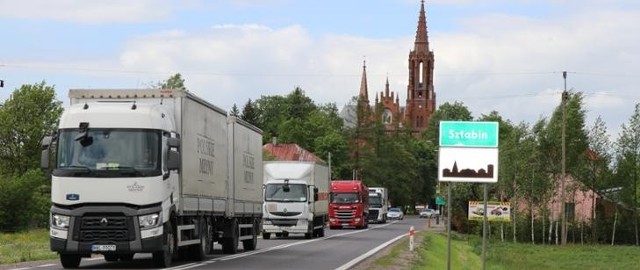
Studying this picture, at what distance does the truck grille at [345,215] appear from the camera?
66562mm

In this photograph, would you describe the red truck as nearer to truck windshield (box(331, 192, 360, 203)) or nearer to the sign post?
truck windshield (box(331, 192, 360, 203))

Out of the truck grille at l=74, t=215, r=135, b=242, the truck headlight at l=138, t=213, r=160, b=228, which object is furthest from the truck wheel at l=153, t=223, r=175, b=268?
the truck grille at l=74, t=215, r=135, b=242

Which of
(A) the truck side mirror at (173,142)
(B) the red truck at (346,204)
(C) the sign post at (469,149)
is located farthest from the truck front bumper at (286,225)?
(C) the sign post at (469,149)

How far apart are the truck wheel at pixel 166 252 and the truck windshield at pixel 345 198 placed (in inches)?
1673

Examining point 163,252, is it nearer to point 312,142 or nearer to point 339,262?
point 339,262

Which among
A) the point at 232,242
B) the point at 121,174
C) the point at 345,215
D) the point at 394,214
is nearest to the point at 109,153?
the point at 121,174

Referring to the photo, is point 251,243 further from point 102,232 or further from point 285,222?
point 102,232

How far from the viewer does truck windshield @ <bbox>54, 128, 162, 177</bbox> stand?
22.6 meters

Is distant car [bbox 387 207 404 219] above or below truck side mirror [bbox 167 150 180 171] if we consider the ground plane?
below

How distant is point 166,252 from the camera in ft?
76.8

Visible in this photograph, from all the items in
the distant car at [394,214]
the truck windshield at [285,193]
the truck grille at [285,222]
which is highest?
the truck windshield at [285,193]

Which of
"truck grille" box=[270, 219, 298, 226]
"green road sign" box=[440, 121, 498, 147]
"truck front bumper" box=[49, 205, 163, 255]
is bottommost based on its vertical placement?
"truck grille" box=[270, 219, 298, 226]

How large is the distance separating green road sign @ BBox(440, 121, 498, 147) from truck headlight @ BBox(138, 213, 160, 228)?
7170 millimetres

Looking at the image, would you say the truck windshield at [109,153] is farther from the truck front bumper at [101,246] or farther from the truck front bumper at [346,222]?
the truck front bumper at [346,222]
